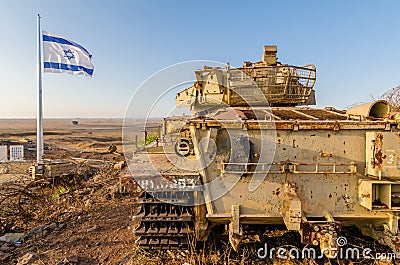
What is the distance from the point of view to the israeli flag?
11727 mm

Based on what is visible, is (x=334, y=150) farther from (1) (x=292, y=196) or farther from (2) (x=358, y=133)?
(1) (x=292, y=196)

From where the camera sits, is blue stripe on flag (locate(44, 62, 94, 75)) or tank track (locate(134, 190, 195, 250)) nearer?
tank track (locate(134, 190, 195, 250))

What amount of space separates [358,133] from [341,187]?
661 mm

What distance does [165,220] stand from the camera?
3646mm

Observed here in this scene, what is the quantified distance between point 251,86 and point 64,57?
938 centimetres

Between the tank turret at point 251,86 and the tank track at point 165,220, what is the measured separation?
2.55 m

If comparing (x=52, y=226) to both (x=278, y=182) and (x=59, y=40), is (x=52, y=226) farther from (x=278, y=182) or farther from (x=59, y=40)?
(x=59, y=40)

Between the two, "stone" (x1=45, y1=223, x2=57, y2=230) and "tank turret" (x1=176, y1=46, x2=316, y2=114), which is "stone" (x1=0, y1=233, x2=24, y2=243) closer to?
"stone" (x1=45, y1=223, x2=57, y2=230)

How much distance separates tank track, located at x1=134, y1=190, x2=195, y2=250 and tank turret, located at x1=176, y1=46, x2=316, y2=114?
2.55 metres

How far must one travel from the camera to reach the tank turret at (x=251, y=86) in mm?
5602

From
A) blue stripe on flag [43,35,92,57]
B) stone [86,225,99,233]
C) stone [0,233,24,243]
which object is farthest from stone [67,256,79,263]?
blue stripe on flag [43,35,92,57]

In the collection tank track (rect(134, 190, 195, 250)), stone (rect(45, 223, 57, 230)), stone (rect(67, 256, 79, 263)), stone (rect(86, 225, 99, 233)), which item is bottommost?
stone (rect(45, 223, 57, 230))

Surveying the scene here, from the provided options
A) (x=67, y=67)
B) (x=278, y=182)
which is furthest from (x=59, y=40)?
(x=278, y=182)

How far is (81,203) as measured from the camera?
23.1 feet
